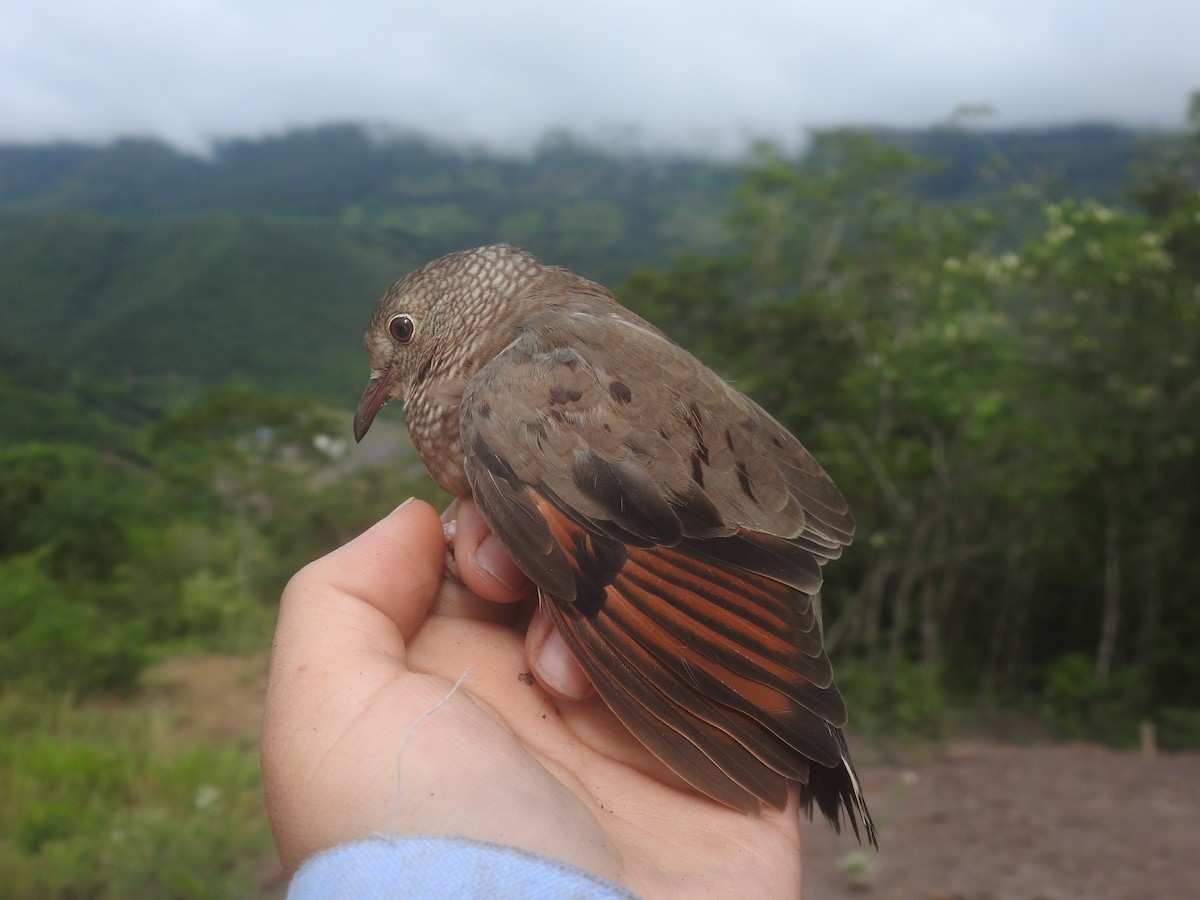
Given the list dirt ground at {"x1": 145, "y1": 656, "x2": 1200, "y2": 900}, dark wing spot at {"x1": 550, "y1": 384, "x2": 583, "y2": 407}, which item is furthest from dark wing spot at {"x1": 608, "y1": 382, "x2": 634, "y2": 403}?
dirt ground at {"x1": 145, "y1": 656, "x2": 1200, "y2": 900}

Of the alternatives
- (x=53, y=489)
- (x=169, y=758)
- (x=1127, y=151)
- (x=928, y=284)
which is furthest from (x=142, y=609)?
(x=1127, y=151)

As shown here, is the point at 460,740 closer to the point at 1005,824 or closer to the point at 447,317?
the point at 447,317

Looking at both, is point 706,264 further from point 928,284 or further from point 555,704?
point 555,704

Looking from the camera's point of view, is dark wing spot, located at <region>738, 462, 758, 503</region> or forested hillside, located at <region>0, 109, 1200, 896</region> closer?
dark wing spot, located at <region>738, 462, 758, 503</region>

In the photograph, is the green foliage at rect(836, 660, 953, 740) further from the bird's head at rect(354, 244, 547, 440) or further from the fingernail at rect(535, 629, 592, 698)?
the fingernail at rect(535, 629, 592, 698)

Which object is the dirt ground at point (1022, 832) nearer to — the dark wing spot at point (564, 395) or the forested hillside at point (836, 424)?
the forested hillside at point (836, 424)

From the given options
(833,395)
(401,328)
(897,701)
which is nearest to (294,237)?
(833,395)
